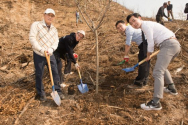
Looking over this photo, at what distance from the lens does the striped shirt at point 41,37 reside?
2783 mm

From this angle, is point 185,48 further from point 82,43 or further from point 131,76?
point 82,43

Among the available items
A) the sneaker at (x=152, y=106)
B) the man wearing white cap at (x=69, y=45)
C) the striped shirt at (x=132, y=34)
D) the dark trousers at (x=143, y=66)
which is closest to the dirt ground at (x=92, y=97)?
the sneaker at (x=152, y=106)

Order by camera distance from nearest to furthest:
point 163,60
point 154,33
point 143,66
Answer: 1. point 163,60
2. point 154,33
3. point 143,66

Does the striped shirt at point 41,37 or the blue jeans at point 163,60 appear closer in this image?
the blue jeans at point 163,60

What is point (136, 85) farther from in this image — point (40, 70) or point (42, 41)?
point (42, 41)

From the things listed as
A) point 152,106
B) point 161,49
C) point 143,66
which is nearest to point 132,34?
point 143,66

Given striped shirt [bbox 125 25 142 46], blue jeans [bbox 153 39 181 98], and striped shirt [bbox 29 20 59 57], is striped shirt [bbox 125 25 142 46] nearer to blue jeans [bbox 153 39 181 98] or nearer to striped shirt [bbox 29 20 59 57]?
blue jeans [bbox 153 39 181 98]

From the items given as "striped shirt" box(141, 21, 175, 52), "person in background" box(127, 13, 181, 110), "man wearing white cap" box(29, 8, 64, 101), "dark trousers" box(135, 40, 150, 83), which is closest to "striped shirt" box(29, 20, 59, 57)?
"man wearing white cap" box(29, 8, 64, 101)

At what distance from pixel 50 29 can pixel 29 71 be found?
2269 mm

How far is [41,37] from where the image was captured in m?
2.90

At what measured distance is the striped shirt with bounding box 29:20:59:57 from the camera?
278cm

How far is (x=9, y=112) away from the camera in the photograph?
2.77m

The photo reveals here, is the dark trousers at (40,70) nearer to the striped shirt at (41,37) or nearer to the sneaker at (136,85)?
the striped shirt at (41,37)

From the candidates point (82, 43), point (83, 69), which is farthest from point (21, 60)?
point (82, 43)
